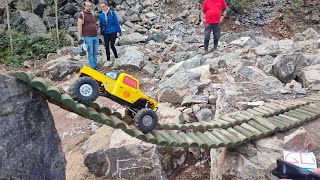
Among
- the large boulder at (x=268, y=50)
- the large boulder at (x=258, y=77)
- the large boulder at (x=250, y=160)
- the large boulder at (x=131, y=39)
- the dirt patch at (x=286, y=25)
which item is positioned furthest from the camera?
the dirt patch at (x=286, y=25)

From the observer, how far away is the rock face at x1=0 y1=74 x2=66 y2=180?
282 cm

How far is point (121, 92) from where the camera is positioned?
3.77m

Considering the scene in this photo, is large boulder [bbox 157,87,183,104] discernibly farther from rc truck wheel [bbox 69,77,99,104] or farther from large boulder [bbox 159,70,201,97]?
rc truck wheel [bbox 69,77,99,104]

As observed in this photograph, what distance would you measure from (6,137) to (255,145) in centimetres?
291

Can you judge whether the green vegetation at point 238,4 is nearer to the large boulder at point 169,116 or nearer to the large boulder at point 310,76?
the large boulder at point 310,76

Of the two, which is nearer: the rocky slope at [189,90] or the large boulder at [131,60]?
the rocky slope at [189,90]

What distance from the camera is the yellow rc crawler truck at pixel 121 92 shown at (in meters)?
3.41

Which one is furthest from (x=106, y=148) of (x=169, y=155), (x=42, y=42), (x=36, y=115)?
(x=42, y=42)

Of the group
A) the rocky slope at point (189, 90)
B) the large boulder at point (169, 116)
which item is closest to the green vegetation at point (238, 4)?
the rocky slope at point (189, 90)

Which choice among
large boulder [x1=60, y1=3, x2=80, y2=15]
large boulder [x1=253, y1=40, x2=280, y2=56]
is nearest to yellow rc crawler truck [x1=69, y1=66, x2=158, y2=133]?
large boulder [x1=253, y1=40, x2=280, y2=56]

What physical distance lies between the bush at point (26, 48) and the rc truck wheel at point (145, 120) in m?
8.21

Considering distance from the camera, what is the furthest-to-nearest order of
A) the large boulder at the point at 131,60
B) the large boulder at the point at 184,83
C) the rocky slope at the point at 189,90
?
the large boulder at the point at 131,60 → the large boulder at the point at 184,83 → the rocky slope at the point at 189,90

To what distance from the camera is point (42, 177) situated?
10.3 ft

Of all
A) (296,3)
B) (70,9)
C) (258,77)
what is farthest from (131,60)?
(296,3)
